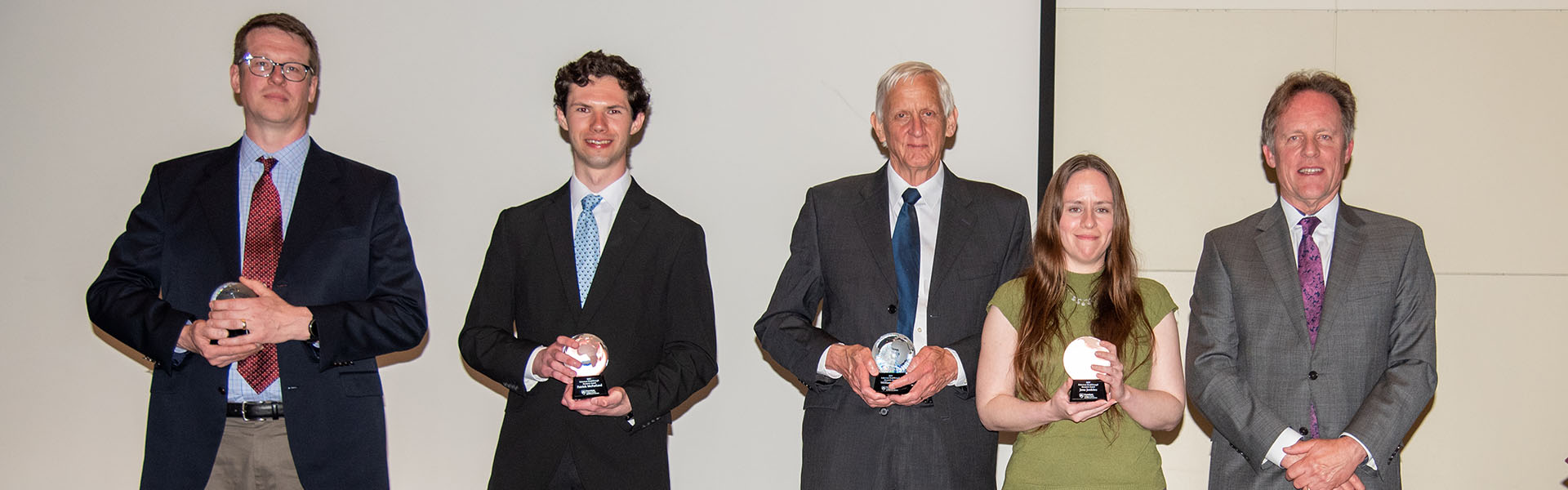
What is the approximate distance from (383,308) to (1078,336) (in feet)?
6.32

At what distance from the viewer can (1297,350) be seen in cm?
304

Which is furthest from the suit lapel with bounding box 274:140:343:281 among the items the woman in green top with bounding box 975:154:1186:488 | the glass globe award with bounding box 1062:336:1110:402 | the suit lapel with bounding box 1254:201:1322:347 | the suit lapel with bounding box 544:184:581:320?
the suit lapel with bounding box 1254:201:1322:347

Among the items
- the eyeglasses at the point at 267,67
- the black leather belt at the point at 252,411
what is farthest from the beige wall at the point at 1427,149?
the black leather belt at the point at 252,411

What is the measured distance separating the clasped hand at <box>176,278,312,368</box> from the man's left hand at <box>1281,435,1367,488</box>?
2701mm

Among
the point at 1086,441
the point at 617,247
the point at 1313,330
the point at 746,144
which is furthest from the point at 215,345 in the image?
the point at 1313,330

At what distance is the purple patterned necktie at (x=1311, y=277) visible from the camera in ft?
10.1

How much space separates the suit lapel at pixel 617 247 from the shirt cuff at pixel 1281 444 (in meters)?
1.86

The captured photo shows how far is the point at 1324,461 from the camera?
9.44 ft

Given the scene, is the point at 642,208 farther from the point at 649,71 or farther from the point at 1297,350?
the point at 1297,350

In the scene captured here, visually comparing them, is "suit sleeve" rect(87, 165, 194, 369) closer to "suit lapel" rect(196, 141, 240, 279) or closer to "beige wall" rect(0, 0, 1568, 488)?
"suit lapel" rect(196, 141, 240, 279)

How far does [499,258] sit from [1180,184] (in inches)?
106

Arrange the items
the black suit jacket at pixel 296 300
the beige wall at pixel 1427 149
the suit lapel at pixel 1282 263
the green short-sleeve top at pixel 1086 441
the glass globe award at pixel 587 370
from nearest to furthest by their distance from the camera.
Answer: the green short-sleeve top at pixel 1086 441, the glass globe award at pixel 587 370, the black suit jacket at pixel 296 300, the suit lapel at pixel 1282 263, the beige wall at pixel 1427 149

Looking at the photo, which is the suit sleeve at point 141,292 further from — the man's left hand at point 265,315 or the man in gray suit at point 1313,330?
the man in gray suit at point 1313,330

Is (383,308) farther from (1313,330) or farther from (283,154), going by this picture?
(1313,330)
